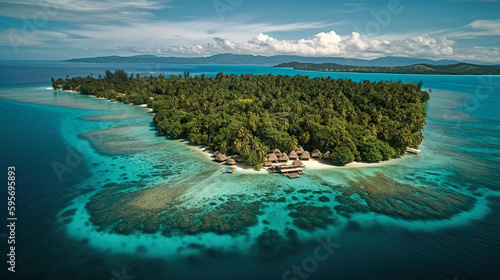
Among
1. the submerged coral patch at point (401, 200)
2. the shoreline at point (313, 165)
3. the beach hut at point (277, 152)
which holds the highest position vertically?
the beach hut at point (277, 152)

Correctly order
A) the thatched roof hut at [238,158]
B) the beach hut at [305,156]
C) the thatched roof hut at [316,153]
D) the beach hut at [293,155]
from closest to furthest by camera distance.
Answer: the thatched roof hut at [238,158], the beach hut at [305,156], the beach hut at [293,155], the thatched roof hut at [316,153]

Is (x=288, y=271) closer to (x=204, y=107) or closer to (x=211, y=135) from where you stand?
(x=211, y=135)

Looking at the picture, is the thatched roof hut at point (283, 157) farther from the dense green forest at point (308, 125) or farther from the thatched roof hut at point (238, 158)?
the thatched roof hut at point (238, 158)

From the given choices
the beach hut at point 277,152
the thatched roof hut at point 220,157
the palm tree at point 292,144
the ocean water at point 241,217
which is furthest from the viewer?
the palm tree at point 292,144

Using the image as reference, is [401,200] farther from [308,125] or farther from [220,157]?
[220,157]

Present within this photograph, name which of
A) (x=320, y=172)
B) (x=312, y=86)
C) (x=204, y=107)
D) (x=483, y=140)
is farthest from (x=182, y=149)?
(x=483, y=140)

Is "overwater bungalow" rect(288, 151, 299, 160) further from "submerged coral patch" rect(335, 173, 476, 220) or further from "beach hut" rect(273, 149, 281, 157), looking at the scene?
"submerged coral patch" rect(335, 173, 476, 220)

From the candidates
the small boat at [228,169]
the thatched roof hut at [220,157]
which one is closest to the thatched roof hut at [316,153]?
the small boat at [228,169]

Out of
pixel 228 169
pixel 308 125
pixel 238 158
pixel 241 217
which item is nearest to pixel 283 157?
pixel 238 158

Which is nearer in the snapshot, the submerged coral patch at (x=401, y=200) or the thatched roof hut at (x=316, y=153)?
the submerged coral patch at (x=401, y=200)
